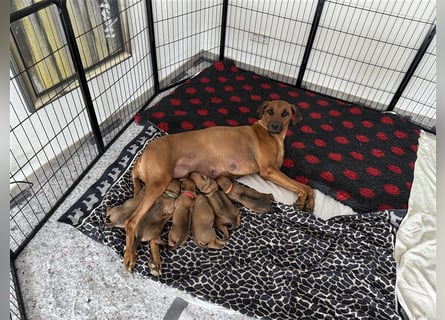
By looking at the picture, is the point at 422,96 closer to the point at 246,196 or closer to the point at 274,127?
the point at 274,127

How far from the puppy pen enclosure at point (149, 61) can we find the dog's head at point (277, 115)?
4.59ft

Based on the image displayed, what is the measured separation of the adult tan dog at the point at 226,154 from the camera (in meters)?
2.36

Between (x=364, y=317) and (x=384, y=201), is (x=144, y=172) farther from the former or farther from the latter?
(x=384, y=201)

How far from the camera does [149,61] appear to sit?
3.51 metres

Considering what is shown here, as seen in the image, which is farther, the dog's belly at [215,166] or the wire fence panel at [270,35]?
the wire fence panel at [270,35]

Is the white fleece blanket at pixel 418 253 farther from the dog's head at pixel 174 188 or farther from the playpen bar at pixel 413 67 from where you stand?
the dog's head at pixel 174 188

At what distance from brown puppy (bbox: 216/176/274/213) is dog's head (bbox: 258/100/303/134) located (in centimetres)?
56

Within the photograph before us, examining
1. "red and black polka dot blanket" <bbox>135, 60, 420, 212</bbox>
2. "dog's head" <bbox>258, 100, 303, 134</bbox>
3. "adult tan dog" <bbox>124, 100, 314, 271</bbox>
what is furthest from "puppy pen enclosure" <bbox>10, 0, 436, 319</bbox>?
"dog's head" <bbox>258, 100, 303, 134</bbox>

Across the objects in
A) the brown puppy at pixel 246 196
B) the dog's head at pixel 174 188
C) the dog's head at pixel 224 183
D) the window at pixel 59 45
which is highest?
the window at pixel 59 45

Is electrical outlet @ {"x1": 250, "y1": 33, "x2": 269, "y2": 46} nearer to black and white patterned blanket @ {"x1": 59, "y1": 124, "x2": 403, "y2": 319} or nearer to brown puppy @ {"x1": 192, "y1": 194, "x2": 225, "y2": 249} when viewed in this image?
black and white patterned blanket @ {"x1": 59, "y1": 124, "x2": 403, "y2": 319}

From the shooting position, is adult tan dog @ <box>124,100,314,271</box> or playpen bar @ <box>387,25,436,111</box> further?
playpen bar @ <box>387,25,436,111</box>

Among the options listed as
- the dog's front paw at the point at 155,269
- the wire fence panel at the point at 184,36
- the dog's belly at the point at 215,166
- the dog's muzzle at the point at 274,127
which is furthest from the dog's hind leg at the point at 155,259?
the wire fence panel at the point at 184,36

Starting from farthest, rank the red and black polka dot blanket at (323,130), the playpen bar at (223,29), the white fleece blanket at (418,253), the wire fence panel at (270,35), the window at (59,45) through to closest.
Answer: the playpen bar at (223,29) → the wire fence panel at (270,35) → the red and black polka dot blanket at (323,130) → the window at (59,45) → the white fleece blanket at (418,253)

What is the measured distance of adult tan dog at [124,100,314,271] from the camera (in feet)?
7.75
